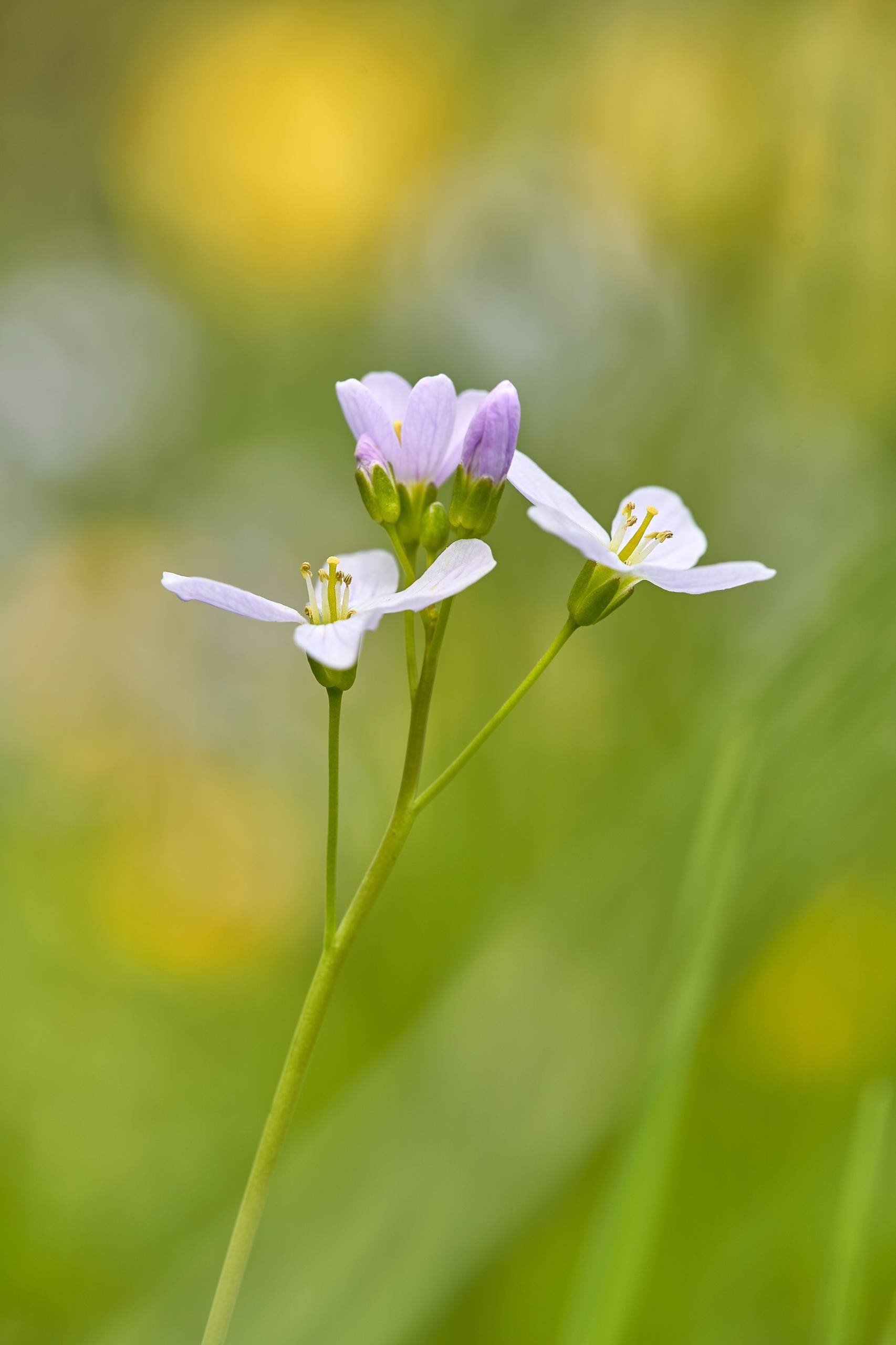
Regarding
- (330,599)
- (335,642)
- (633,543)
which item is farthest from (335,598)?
(633,543)

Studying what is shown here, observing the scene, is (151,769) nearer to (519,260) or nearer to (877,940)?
(877,940)

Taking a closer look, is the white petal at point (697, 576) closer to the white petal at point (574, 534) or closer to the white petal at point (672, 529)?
the white petal at point (574, 534)

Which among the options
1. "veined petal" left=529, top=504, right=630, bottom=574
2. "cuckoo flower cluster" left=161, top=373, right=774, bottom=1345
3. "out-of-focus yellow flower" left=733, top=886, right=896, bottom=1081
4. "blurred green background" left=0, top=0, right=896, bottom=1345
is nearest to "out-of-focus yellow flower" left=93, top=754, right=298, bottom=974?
"blurred green background" left=0, top=0, right=896, bottom=1345

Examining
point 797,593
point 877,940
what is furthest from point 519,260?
point 877,940

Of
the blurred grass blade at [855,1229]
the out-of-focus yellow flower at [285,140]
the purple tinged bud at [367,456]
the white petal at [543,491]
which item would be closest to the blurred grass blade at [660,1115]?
the blurred grass blade at [855,1229]

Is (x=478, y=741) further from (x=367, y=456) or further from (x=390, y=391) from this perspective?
(x=390, y=391)

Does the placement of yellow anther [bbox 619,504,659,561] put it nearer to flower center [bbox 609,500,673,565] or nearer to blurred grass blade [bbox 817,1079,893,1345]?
flower center [bbox 609,500,673,565]
